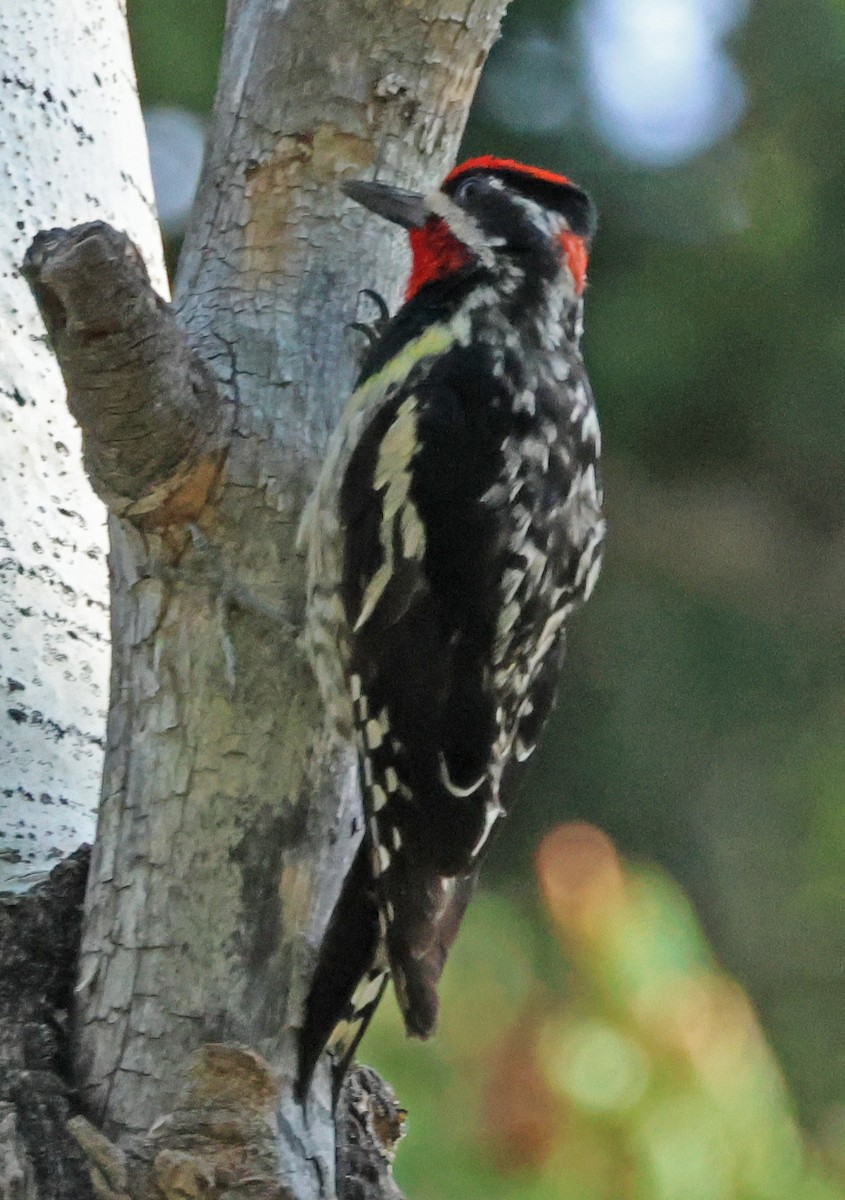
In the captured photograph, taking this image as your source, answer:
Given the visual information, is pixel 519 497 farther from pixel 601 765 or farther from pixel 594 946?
pixel 601 765

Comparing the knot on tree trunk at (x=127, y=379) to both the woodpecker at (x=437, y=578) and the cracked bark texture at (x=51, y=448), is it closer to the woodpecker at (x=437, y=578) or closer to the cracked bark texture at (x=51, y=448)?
the woodpecker at (x=437, y=578)

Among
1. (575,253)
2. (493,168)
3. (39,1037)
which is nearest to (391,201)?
(493,168)

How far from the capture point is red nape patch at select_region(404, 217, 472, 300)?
232 cm

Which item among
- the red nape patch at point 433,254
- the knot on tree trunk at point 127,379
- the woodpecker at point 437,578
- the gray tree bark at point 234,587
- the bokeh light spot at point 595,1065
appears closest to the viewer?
the knot on tree trunk at point 127,379

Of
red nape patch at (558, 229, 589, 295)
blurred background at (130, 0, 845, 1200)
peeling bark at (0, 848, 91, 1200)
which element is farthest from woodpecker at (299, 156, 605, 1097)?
blurred background at (130, 0, 845, 1200)

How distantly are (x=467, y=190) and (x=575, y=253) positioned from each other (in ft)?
0.76

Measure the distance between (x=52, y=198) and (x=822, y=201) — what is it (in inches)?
96.5

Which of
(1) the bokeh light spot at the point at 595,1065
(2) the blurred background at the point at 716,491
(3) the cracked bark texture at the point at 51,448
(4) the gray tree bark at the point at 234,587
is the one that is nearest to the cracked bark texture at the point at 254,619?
(4) the gray tree bark at the point at 234,587

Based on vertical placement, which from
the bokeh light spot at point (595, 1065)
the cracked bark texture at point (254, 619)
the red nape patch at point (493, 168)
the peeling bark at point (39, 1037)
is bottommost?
the bokeh light spot at point (595, 1065)

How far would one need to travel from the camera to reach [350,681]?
2080mm

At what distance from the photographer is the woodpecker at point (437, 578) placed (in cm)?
206

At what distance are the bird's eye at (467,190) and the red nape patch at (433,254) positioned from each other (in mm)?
64

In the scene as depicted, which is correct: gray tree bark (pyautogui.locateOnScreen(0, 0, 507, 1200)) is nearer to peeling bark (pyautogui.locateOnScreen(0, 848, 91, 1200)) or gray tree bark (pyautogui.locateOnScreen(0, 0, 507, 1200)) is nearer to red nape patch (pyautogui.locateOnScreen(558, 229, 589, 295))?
peeling bark (pyautogui.locateOnScreen(0, 848, 91, 1200))

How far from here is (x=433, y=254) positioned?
2412mm
